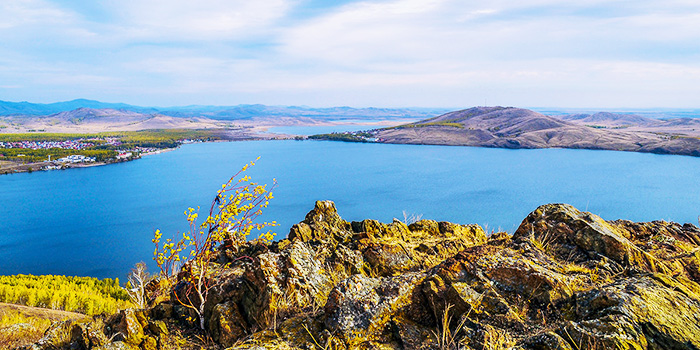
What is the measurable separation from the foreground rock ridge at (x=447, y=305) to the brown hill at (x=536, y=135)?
111705 millimetres

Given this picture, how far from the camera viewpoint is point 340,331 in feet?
13.0

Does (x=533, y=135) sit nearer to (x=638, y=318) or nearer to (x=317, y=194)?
(x=317, y=194)

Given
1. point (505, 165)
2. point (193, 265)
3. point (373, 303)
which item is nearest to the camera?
point (373, 303)

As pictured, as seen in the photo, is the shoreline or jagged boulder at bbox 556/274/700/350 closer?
jagged boulder at bbox 556/274/700/350

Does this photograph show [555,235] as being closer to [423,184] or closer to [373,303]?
[373,303]

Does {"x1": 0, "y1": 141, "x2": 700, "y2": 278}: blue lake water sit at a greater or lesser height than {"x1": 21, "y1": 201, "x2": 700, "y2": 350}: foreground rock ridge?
lesser

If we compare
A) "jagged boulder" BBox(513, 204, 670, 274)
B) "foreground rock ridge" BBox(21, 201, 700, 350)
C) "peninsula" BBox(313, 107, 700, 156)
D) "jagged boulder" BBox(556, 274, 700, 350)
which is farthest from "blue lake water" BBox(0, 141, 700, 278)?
"jagged boulder" BBox(556, 274, 700, 350)

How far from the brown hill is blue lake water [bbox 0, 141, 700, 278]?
417 inches

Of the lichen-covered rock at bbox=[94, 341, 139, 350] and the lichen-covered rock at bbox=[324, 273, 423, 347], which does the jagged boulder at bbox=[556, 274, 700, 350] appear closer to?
the lichen-covered rock at bbox=[324, 273, 423, 347]

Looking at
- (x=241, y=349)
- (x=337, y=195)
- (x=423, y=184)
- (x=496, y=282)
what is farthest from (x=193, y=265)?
(x=423, y=184)

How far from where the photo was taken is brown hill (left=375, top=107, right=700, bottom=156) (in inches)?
3804

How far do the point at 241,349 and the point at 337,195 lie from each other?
48.2m

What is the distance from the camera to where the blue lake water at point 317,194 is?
36406 millimetres

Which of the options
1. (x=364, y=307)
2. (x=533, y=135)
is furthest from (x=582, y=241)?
(x=533, y=135)
